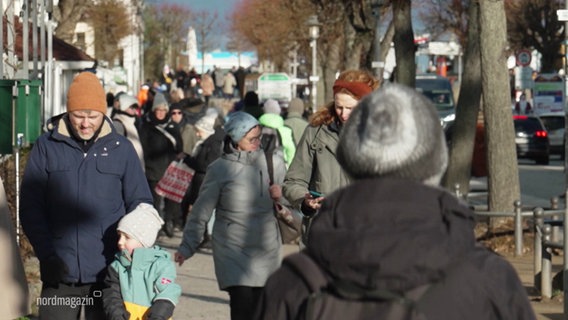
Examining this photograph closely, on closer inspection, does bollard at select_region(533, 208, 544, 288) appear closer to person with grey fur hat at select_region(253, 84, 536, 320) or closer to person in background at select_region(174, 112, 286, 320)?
person in background at select_region(174, 112, 286, 320)

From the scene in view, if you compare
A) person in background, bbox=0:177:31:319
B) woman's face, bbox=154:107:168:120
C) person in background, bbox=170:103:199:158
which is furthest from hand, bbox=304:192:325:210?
person in background, bbox=170:103:199:158

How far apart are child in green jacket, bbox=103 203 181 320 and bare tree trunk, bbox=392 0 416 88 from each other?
14.4 metres

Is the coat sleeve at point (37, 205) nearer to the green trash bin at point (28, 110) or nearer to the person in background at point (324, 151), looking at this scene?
the person in background at point (324, 151)

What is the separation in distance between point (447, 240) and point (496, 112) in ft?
46.9

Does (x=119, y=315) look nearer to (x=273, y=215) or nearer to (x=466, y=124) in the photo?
(x=273, y=215)

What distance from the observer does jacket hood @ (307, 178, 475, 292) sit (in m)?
2.91

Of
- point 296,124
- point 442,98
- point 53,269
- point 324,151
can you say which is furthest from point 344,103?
point 442,98

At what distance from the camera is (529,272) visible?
14617mm

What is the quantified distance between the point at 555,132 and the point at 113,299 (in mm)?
41731

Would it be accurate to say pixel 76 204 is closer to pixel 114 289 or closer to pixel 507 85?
pixel 114 289

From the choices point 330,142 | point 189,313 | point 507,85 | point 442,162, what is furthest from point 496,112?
point 442,162

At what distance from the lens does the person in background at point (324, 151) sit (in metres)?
7.14

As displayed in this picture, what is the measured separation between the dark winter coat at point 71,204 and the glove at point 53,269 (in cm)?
2

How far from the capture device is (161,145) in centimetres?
1759
